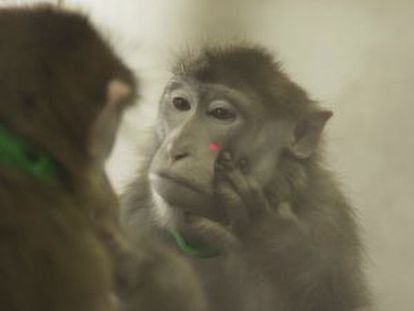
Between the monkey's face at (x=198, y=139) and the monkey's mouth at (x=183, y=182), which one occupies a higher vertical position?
the monkey's face at (x=198, y=139)

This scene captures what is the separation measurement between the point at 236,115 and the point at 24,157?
0.66 m

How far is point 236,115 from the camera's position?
1.66 metres

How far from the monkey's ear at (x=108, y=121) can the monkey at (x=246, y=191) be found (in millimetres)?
359

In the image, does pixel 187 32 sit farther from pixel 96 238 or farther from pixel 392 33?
pixel 96 238

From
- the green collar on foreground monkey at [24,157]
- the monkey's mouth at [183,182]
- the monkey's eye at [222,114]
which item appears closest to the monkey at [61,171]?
the green collar on foreground monkey at [24,157]

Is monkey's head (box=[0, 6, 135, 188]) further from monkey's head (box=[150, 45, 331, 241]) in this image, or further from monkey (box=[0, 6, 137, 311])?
monkey's head (box=[150, 45, 331, 241])

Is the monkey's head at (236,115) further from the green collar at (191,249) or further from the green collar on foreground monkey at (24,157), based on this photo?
the green collar on foreground monkey at (24,157)

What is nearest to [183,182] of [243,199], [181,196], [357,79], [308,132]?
[181,196]

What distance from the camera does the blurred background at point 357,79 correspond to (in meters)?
1.72

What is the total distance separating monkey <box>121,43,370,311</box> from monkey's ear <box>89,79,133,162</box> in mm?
359

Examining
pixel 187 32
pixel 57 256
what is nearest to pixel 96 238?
pixel 57 256

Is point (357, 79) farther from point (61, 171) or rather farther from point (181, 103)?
point (61, 171)

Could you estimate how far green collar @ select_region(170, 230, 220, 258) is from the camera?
159 centimetres

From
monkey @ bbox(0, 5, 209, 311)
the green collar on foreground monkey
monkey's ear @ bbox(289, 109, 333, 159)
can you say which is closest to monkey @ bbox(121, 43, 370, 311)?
monkey's ear @ bbox(289, 109, 333, 159)
